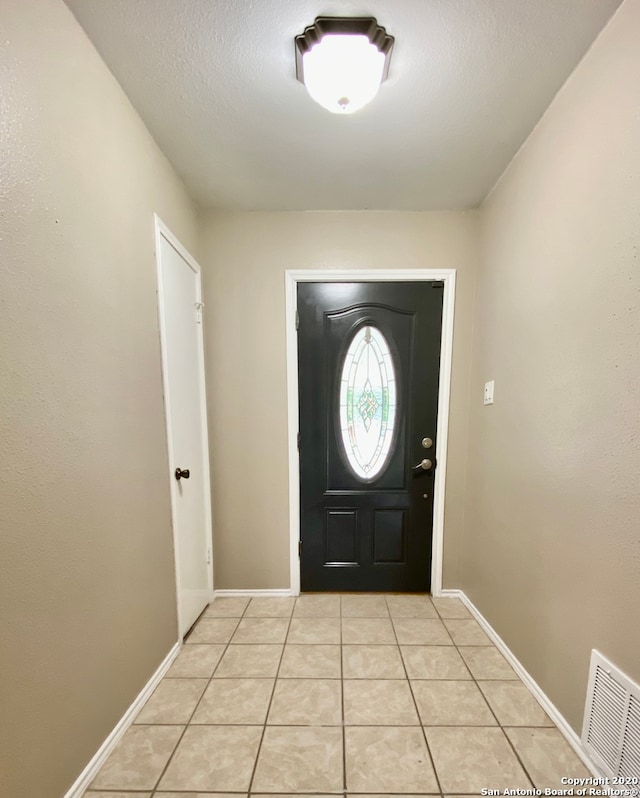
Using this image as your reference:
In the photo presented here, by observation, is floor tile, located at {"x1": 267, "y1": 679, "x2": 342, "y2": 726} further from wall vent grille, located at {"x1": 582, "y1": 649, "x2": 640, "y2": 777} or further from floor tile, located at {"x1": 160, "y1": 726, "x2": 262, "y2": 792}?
wall vent grille, located at {"x1": 582, "y1": 649, "x2": 640, "y2": 777}

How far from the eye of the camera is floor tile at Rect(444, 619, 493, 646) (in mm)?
1676

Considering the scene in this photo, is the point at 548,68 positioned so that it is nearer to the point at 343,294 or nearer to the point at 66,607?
the point at 343,294

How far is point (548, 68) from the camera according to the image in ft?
3.70

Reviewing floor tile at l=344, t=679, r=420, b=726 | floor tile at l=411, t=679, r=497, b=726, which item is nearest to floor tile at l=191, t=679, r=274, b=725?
floor tile at l=344, t=679, r=420, b=726

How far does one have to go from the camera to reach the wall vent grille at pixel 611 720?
917mm

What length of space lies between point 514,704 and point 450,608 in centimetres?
67

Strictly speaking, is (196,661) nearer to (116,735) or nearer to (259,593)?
(116,735)

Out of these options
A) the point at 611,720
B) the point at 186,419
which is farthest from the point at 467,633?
the point at 186,419

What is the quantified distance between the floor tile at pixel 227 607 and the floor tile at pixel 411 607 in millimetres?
933

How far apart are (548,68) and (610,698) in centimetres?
213

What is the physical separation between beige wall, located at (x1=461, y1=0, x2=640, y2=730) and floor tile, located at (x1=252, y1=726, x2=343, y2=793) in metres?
0.88

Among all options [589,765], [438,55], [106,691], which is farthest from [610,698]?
[438,55]

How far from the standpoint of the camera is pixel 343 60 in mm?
1039

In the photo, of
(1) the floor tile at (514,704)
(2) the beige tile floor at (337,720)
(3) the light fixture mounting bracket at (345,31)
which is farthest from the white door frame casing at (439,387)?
(3) the light fixture mounting bracket at (345,31)
